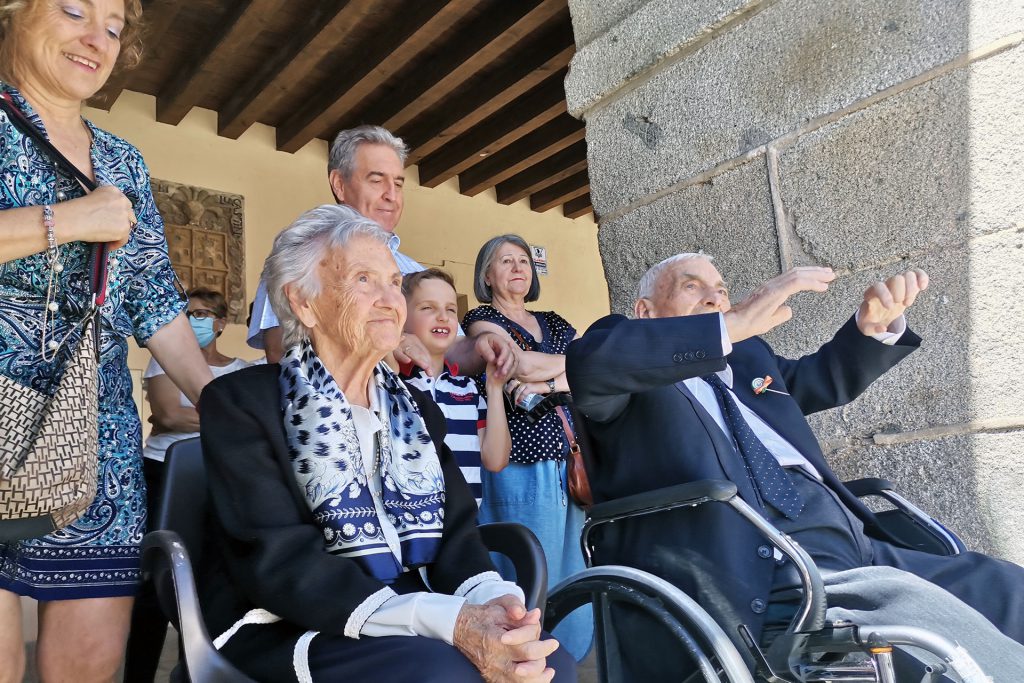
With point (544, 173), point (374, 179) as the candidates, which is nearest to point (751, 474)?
point (374, 179)

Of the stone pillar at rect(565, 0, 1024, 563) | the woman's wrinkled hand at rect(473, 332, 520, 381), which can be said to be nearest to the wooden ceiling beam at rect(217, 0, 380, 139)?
the stone pillar at rect(565, 0, 1024, 563)

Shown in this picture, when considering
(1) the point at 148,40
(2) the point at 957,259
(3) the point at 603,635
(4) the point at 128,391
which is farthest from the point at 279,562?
(1) the point at 148,40

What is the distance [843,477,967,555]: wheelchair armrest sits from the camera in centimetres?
215

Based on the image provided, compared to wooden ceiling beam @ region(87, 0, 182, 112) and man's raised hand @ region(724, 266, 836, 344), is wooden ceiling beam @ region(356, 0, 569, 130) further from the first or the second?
man's raised hand @ region(724, 266, 836, 344)

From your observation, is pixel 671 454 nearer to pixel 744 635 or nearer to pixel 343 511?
pixel 744 635

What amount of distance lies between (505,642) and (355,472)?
0.46 m

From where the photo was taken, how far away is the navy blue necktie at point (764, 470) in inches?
79.6

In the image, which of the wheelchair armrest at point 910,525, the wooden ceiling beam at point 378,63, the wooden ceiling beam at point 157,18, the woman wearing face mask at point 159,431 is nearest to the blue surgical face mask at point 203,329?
the woman wearing face mask at point 159,431

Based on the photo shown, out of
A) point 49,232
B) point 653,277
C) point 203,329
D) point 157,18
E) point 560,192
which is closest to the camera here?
point 49,232

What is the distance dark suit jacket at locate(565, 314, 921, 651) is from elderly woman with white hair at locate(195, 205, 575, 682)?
391 mm

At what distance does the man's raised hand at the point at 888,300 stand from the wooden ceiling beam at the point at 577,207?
654cm

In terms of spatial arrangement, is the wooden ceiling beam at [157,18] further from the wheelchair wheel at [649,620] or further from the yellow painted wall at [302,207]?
the wheelchair wheel at [649,620]

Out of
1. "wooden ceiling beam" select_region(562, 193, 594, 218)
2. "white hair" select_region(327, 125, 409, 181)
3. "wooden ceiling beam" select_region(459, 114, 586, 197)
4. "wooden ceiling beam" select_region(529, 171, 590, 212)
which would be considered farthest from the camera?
"wooden ceiling beam" select_region(562, 193, 594, 218)

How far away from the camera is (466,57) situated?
5.62 meters
